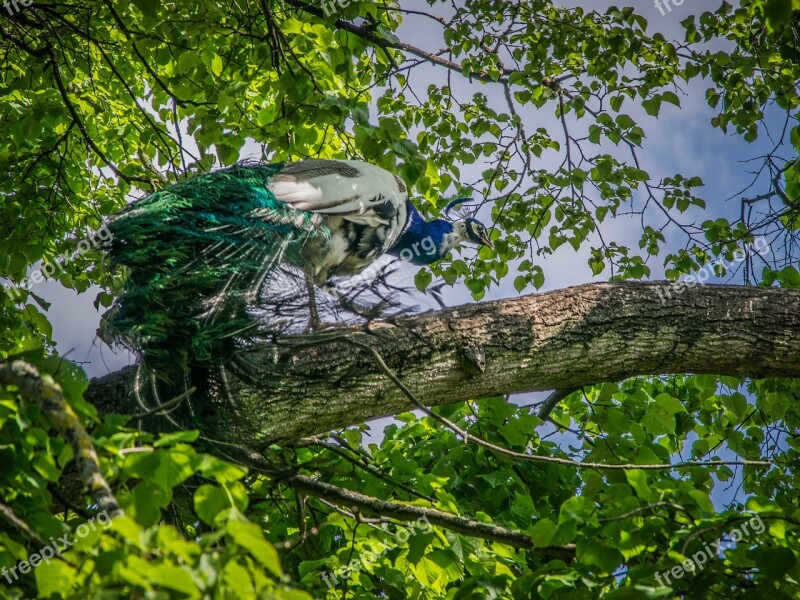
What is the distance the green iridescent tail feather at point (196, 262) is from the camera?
7.80 feet

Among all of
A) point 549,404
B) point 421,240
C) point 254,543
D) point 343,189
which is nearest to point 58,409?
point 254,543

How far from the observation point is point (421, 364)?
2.60 meters

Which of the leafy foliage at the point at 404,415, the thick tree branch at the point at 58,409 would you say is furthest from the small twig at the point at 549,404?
the thick tree branch at the point at 58,409

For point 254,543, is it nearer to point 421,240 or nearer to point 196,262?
point 196,262

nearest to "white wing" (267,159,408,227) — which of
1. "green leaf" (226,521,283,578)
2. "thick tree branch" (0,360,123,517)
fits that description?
"thick tree branch" (0,360,123,517)

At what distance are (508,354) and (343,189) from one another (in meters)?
1.23

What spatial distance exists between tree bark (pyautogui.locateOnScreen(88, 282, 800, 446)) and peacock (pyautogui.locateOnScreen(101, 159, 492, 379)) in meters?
0.15

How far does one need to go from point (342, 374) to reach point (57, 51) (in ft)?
9.29

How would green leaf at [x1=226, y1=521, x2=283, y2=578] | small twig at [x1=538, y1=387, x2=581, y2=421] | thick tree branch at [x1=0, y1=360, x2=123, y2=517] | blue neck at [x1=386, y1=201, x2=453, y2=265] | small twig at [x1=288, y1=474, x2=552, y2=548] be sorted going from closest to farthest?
green leaf at [x1=226, y1=521, x2=283, y2=578] < thick tree branch at [x1=0, y1=360, x2=123, y2=517] < small twig at [x1=288, y1=474, x2=552, y2=548] < small twig at [x1=538, y1=387, x2=581, y2=421] < blue neck at [x1=386, y1=201, x2=453, y2=265]

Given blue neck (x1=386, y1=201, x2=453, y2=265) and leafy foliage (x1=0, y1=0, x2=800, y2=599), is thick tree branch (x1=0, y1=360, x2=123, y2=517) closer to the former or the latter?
leafy foliage (x1=0, y1=0, x2=800, y2=599)

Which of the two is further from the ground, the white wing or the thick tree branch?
the white wing

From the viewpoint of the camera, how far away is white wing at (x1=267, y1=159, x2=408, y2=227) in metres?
3.22

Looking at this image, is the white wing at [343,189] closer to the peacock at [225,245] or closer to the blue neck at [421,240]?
the peacock at [225,245]

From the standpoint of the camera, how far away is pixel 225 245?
8.72 ft
